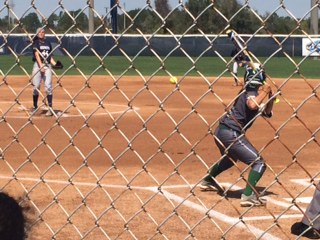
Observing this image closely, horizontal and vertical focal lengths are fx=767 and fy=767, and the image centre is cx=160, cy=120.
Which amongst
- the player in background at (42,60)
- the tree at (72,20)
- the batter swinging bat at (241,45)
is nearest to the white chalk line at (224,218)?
the player in background at (42,60)

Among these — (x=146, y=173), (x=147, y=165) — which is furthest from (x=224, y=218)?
(x=147, y=165)

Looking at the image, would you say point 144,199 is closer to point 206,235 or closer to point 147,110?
point 206,235

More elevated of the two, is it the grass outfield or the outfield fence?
the outfield fence

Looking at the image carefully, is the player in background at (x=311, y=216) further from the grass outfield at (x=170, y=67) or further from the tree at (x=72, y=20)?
the grass outfield at (x=170, y=67)

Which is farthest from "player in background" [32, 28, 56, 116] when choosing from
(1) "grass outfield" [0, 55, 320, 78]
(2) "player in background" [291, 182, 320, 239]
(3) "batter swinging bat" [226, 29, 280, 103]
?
(1) "grass outfield" [0, 55, 320, 78]

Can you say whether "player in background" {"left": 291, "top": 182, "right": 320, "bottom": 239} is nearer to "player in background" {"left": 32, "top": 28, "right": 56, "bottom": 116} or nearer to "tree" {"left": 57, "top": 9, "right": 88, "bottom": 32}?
"player in background" {"left": 32, "top": 28, "right": 56, "bottom": 116}

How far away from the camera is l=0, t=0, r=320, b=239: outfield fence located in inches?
186

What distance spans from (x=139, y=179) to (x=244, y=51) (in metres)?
5.52

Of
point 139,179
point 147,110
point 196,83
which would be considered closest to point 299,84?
point 196,83

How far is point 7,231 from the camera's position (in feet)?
9.11

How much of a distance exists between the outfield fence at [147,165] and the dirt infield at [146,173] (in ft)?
0.06

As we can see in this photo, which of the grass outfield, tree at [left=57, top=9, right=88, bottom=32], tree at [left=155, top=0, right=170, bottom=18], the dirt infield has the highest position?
tree at [left=155, top=0, right=170, bottom=18]

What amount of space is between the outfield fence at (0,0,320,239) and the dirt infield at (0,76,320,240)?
2cm

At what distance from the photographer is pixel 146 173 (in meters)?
7.61
